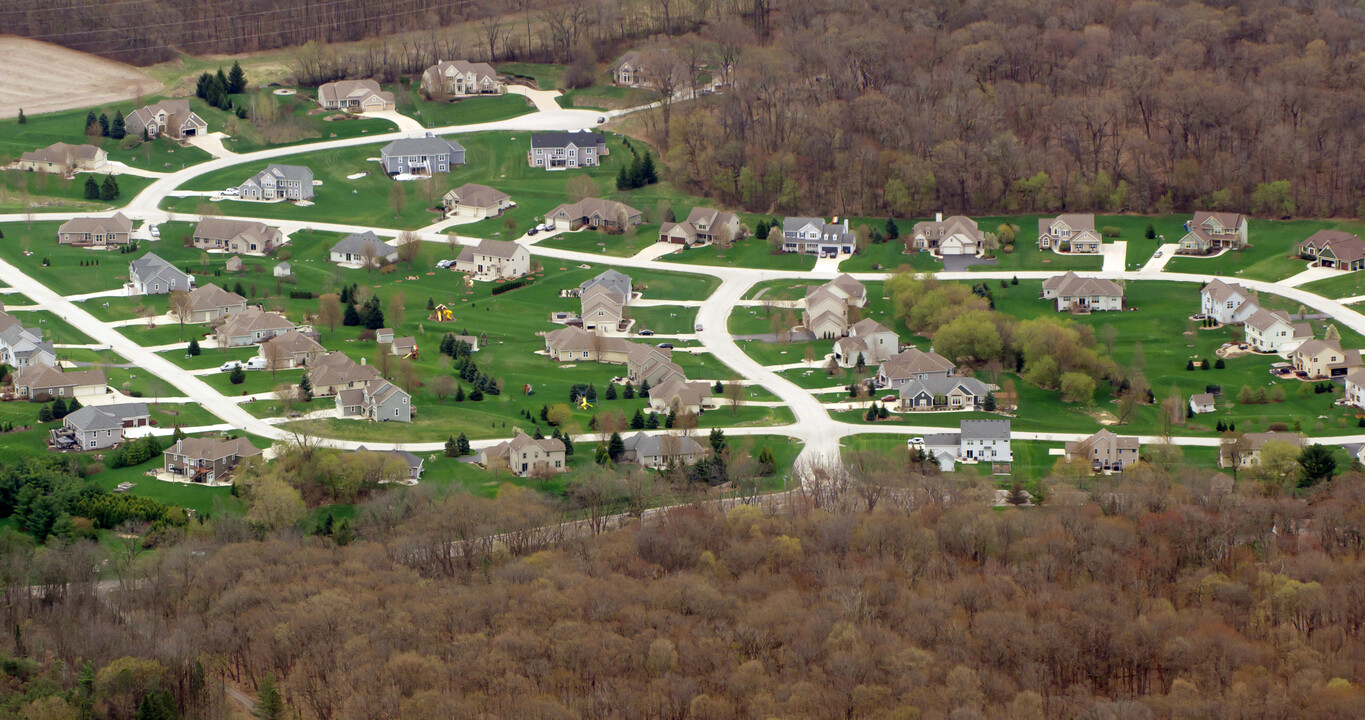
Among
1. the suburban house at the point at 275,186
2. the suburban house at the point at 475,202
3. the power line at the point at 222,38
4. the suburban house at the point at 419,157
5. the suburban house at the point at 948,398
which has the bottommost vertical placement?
the suburban house at the point at 948,398

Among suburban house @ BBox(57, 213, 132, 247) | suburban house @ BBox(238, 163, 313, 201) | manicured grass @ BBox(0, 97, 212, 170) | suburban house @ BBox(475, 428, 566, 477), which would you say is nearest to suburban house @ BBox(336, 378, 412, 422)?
suburban house @ BBox(475, 428, 566, 477)

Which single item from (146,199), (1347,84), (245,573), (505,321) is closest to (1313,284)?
(1347,84)

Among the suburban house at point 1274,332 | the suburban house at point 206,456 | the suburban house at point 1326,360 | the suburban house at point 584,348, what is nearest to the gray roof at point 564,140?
the suburban house at point 584,348

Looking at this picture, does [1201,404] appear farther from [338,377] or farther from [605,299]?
[338,377]

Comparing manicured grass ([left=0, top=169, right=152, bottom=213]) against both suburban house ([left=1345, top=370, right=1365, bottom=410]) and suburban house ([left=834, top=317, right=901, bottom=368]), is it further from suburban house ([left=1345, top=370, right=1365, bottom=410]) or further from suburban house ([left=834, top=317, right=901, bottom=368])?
suburban house ([left=1345, top=370, right=1365, bottom=410])

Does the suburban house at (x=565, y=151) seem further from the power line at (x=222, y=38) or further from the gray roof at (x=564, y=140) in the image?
the power line at (x=222, y=38)

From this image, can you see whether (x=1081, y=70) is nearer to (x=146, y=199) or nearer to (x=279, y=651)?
(x=146, y=199)

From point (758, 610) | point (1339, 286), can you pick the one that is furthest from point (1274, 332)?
point (758, 610)
